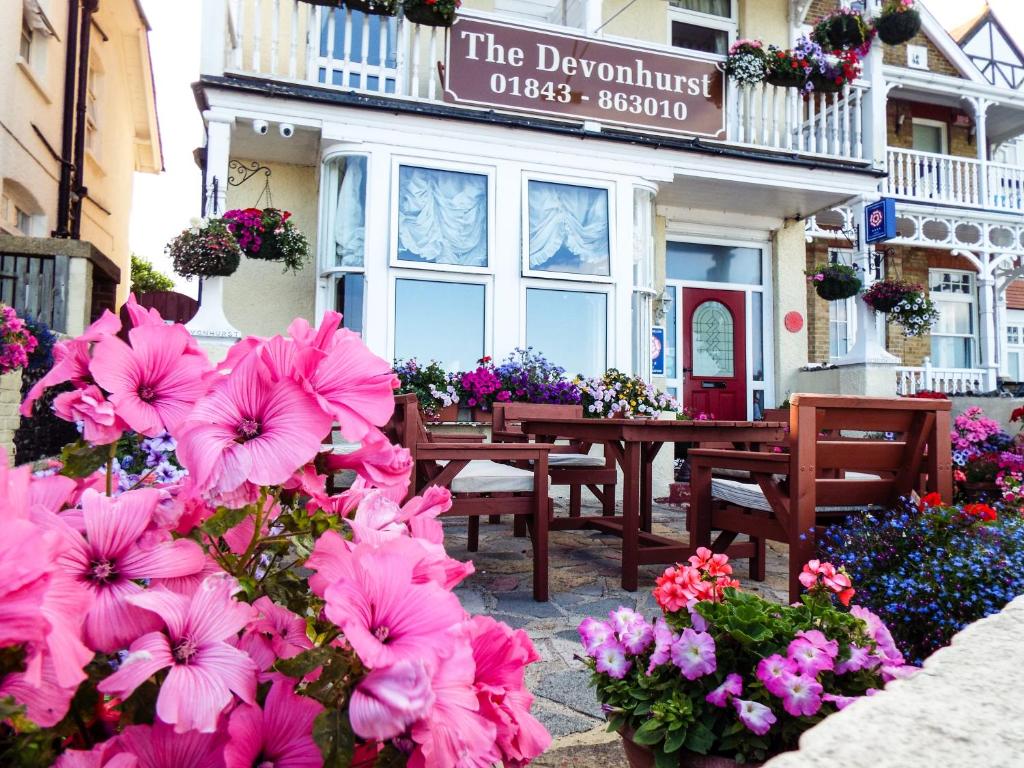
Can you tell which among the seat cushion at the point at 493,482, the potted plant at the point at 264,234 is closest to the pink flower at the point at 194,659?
the seat cushion at the point at 493,482

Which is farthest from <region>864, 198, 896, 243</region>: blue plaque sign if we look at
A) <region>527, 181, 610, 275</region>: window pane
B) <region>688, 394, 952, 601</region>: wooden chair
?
<region>688, 394, 952, 601</region>: wooden chair

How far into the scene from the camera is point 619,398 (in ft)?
25.4

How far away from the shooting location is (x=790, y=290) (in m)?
10.4

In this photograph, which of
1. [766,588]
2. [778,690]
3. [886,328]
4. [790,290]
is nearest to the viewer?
[778,690]

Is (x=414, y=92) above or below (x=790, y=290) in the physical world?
above

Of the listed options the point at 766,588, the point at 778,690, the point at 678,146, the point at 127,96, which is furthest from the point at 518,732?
the point at 127,96

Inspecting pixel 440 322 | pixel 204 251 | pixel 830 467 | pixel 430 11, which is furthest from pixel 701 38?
pixel 830 467

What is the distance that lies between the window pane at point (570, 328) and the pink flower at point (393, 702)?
24.9 ft

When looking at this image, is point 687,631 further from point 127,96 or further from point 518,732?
point 127,96

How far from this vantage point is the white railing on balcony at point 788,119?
8914mm

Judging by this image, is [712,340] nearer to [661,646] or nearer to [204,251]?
[204,251]

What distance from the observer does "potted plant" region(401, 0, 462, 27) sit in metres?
7.28

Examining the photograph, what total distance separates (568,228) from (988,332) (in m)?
9.05

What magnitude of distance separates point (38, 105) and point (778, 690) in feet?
33.5
